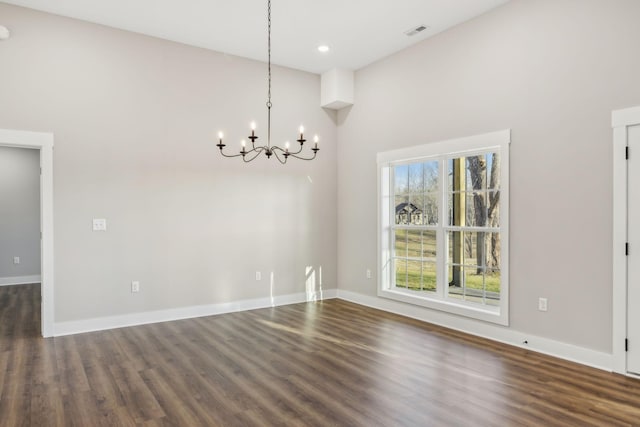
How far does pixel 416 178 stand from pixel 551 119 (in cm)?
189

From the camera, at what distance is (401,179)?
5805 mm

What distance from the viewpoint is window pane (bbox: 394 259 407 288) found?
574 cm

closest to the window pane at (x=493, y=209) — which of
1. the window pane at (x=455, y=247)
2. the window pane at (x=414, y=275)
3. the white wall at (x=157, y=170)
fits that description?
the window pane at (x=455, y=247)

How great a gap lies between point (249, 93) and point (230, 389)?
415 cm

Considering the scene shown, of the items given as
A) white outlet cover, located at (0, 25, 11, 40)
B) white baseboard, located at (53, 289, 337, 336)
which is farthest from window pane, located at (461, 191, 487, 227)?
white outlet cover, located at (0, 25, 11, 40)

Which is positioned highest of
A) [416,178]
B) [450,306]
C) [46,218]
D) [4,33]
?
[4,33]

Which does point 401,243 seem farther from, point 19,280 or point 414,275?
point 19,280

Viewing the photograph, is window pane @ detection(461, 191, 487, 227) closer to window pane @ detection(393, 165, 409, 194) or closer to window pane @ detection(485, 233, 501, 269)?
window pane @ detection(485, 233, 501, 269)

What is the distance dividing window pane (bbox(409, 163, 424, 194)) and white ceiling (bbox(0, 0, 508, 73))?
1605mm

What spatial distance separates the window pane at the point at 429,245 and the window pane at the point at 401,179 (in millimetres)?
698

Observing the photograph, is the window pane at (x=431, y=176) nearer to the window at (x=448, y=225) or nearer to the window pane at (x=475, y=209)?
the window at (x=448, y=225)

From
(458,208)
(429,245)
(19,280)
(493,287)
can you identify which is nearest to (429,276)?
(429,245)

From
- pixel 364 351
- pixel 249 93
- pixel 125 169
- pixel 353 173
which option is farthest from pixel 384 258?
pixel 125 169

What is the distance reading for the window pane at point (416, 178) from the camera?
5.48 meters
